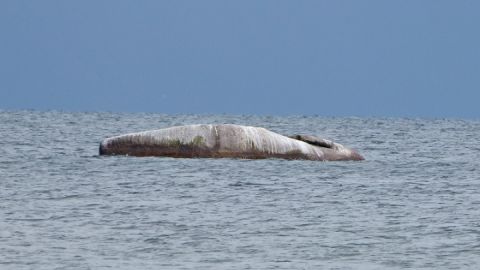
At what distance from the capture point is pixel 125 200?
105 ft

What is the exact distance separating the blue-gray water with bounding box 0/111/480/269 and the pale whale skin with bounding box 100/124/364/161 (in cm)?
35

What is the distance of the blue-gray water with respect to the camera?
23216 mm

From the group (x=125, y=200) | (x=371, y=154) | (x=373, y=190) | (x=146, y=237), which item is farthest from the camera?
(x=371, y=154)

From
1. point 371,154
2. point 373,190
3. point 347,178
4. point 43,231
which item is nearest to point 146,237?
point 43,231

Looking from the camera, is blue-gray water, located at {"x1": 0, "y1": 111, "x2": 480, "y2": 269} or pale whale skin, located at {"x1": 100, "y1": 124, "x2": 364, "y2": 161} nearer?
blue-gray water, located at {"x1": 0, "y1": 111, "x2": 480, "y2": 269}

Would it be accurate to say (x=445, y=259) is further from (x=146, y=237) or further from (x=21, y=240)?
(x=21, y=240)

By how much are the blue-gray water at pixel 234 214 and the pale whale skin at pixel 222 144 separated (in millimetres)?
355

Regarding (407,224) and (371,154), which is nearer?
(407,224)

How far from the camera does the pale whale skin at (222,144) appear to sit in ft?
138

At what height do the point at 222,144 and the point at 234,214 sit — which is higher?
the point at 222,144

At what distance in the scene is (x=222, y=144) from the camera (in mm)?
42562

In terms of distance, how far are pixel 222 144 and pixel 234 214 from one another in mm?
13035

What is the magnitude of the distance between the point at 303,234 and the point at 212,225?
2056 mm

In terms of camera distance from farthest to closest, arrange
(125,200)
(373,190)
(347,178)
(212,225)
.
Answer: (347,178) → (373,190) → (125,200) → (212,225)
